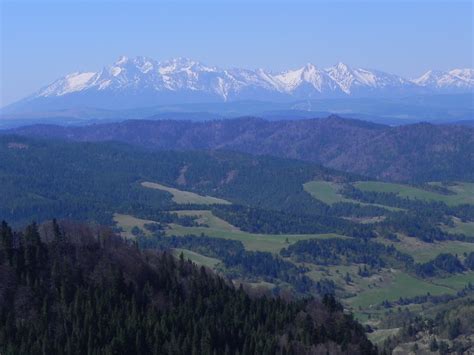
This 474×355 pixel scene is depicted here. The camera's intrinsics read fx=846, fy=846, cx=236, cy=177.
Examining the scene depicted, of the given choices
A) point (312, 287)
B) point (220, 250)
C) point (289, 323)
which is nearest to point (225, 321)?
point (289, 323)

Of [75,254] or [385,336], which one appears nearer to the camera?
[75,254]

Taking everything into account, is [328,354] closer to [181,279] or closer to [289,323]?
[289,323]

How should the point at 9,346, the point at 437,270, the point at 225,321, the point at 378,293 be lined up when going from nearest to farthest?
the point at 9,346 → the point at 225,321 → the point at 378,293 → the point at 437,270

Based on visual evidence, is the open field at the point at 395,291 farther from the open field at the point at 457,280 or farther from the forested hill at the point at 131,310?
the forested hill at the point at 131,310

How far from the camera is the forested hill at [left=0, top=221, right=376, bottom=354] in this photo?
7612 centimetres

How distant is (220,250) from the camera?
7859 inches

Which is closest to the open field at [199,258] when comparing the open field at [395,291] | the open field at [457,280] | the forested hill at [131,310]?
the open field at [395,291]

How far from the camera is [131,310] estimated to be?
8344 cm

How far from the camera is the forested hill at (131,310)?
2997 inches

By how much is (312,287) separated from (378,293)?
45.3ft

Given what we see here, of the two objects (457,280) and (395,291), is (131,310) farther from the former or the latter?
(457,280)

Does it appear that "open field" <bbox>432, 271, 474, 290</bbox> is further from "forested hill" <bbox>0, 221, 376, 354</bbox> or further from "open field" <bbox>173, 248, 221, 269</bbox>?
"forested hill" <bbox>0, 221, 376, 354</bbox>

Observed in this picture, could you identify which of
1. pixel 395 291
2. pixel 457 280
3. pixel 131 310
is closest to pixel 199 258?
pixel 395 291

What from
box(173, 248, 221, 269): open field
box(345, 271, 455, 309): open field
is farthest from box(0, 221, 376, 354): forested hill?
box(173, 248, 221, 269): open field
